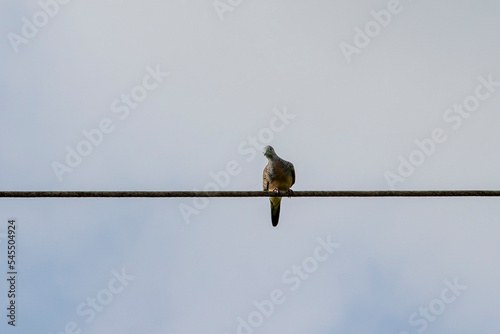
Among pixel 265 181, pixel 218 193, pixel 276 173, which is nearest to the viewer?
pixel 218 193

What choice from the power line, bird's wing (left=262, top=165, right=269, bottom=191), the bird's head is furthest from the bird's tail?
the power line

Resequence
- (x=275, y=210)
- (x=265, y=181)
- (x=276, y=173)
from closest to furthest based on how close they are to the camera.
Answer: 1. (x=276, y=173)
2. (x=265, y=181)
3. (x=275, y=210)

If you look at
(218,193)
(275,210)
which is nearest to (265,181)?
(275,210)

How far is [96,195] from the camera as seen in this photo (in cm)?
577

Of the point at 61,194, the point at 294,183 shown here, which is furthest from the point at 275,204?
the point at 61,194

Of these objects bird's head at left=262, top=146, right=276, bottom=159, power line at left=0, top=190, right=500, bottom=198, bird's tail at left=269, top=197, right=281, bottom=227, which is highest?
bird's head at left=262, top=146, right=276, bottom=159

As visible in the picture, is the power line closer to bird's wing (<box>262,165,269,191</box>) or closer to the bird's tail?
bird's wing (<box>262,165,269,191</box>)

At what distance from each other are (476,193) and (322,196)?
123 centimetres

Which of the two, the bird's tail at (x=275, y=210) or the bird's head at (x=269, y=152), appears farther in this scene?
the bird's tail at (x=275, y=210)

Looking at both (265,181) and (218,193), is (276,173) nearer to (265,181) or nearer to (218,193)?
(265,181)

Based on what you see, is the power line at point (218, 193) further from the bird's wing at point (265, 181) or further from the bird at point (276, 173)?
the bird's wing at point (265, 181)

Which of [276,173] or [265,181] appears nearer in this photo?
[276,173]

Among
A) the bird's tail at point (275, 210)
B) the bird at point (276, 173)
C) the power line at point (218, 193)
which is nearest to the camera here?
the power line at point (218, 193)

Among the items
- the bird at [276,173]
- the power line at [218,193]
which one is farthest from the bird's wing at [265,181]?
the power line at [218,193]
